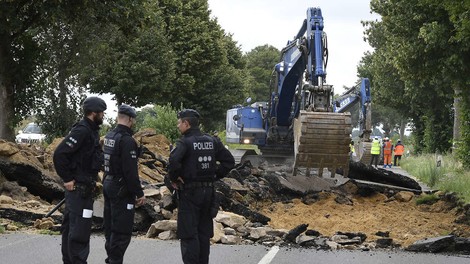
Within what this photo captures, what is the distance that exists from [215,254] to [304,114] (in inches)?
290

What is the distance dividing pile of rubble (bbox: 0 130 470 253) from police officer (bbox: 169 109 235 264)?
3.83m

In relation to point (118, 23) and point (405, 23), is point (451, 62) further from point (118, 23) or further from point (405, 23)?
point (118, 23)

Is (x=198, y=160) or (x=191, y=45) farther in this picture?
(x=191, y=45)

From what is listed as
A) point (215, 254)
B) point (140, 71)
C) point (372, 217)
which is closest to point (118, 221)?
point (215, 254)

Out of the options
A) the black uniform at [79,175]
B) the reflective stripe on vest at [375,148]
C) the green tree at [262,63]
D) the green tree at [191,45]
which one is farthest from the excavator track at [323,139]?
the green tree at [262,63]

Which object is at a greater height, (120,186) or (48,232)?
(120,186)

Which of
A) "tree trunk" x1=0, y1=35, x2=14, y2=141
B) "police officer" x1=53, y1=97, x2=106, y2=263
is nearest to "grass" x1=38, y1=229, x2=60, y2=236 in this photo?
"police officer" x1=53, y1=97, x2=106, y2=263

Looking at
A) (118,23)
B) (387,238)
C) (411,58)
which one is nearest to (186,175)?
(387,238)

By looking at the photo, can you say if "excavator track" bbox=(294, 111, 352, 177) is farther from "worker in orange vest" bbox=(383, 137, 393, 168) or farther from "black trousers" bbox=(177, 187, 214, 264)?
"worker in orange vest" bbox=(383, 137, 393, 168)

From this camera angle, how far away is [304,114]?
1873 centimetres

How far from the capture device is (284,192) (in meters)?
21.6

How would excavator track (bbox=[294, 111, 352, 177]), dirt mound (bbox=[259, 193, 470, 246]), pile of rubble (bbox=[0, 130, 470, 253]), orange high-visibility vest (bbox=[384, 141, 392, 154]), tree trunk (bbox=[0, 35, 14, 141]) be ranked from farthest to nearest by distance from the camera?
orange high-visibility vest (bbox=[384, 141, 392, 154])
tree trunk (bbox=[0, 35, 14, 141])
excavator track (bbox=[294, 111, 352, 177])
dirt mound (bbox=[259, 193, 470, 246])
pile of rubble (bbox=[0, 130, 470, 253])

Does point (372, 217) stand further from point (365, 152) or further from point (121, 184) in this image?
point (365, 152)

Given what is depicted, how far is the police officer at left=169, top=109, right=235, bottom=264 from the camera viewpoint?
364 inches
